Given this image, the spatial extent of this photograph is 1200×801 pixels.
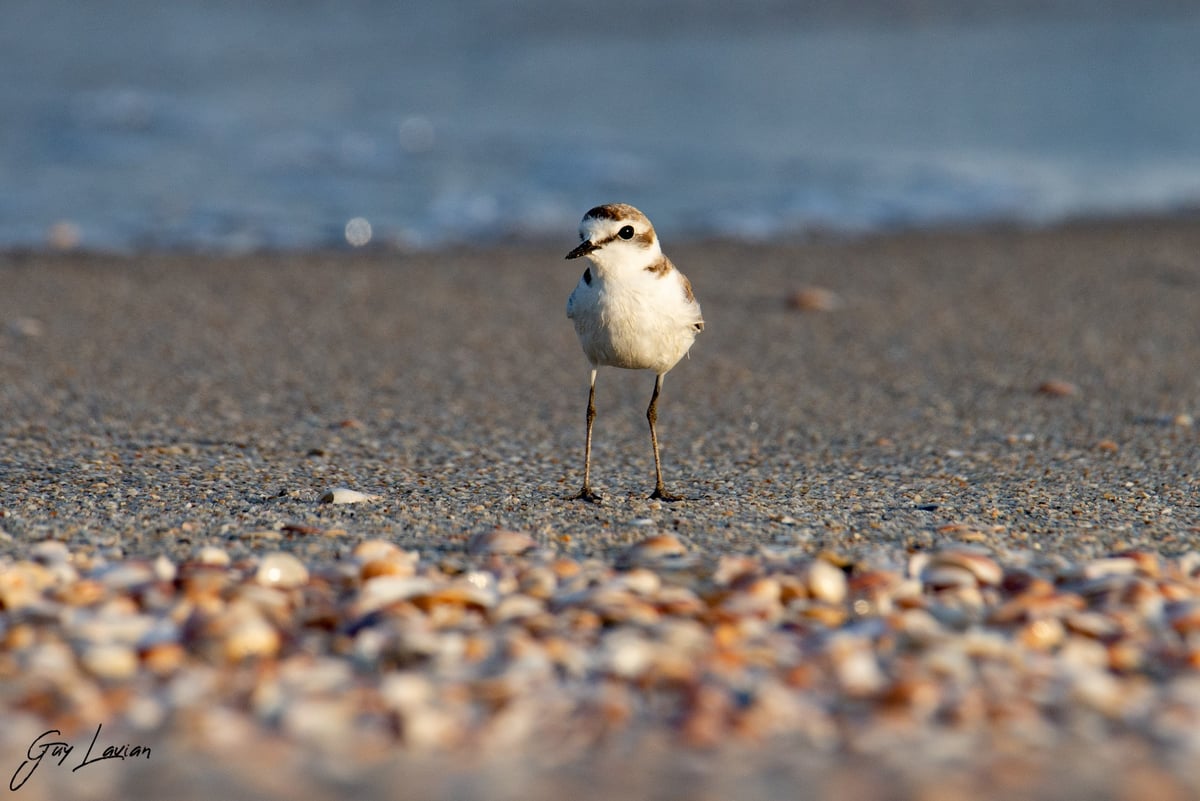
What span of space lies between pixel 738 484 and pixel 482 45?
17.2 meters

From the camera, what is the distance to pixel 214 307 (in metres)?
8.23

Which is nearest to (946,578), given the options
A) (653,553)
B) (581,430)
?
(653,553)

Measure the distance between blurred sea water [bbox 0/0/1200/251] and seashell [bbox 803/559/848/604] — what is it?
752 centimetres

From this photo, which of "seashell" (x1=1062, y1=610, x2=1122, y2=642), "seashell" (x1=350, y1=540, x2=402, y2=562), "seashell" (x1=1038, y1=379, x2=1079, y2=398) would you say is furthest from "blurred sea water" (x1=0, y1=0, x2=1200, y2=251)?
"seashell" (x1=1062, y1=610, x2=1122, y2=642)

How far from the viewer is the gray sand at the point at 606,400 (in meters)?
4.21

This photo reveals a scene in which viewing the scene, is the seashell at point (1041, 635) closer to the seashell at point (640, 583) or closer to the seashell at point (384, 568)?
the seashell at point (640, 583)

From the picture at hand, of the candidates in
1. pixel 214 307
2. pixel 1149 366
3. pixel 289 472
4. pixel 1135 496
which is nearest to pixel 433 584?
pixel 289 472

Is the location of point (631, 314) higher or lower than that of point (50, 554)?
higher

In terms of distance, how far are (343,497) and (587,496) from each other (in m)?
0.79

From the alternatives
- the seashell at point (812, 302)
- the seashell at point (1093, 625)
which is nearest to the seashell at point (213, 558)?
the seashell at point (1093, 625)

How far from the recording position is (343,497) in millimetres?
4316

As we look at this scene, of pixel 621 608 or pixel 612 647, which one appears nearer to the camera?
pixel 612 647

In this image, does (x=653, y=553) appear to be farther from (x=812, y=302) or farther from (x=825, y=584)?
(x=812, y=302)

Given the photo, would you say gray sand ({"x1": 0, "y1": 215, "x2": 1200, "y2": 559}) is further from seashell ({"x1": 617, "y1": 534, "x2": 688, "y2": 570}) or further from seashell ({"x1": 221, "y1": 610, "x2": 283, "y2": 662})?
seashell ({"x1": 221, "y1": 610, "x2": 283, "y2": 662})
